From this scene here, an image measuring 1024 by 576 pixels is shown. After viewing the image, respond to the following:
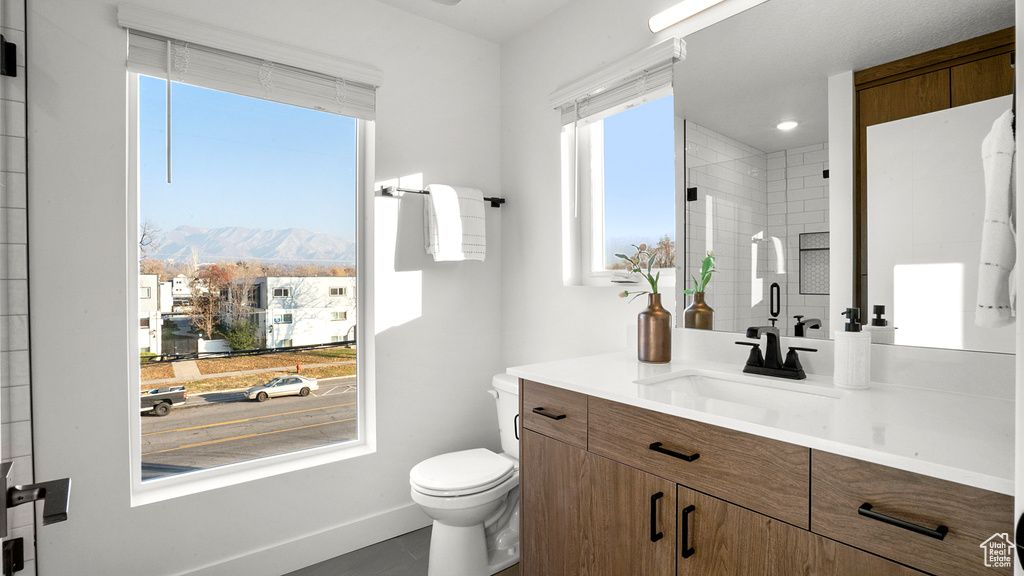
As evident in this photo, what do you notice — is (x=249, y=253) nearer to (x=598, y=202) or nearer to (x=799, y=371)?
(x=598, y=202)

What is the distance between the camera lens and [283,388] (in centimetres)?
218

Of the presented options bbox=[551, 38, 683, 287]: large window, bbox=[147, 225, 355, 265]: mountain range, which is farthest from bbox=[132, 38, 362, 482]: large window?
bbox=[551, 38, 683, 287]: large window

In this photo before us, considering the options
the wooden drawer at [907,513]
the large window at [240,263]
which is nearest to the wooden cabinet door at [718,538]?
the wooden drawer at [907,513]

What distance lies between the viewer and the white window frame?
5.95 feet

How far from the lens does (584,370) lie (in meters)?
1.61

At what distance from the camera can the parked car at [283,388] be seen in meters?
2.12

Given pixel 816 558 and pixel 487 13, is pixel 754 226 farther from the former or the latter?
pixel 487 13

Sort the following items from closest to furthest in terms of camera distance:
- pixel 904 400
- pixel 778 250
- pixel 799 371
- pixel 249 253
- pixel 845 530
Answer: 1. pixel 845 530
2. pixel 904 400
3. pixel 799 371
4. pixel 778 250
5. pixel 249 253

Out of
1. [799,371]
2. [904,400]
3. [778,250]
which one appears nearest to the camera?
[904,400]

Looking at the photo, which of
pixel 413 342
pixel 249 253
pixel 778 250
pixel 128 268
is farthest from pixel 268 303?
pixel 778 250

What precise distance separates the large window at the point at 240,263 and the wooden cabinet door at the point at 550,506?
1.06 metres

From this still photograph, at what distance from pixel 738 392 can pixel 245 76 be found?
6.95 feet

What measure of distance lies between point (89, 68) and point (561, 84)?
5.85ft

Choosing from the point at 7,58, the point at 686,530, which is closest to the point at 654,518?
the point at 686,530
